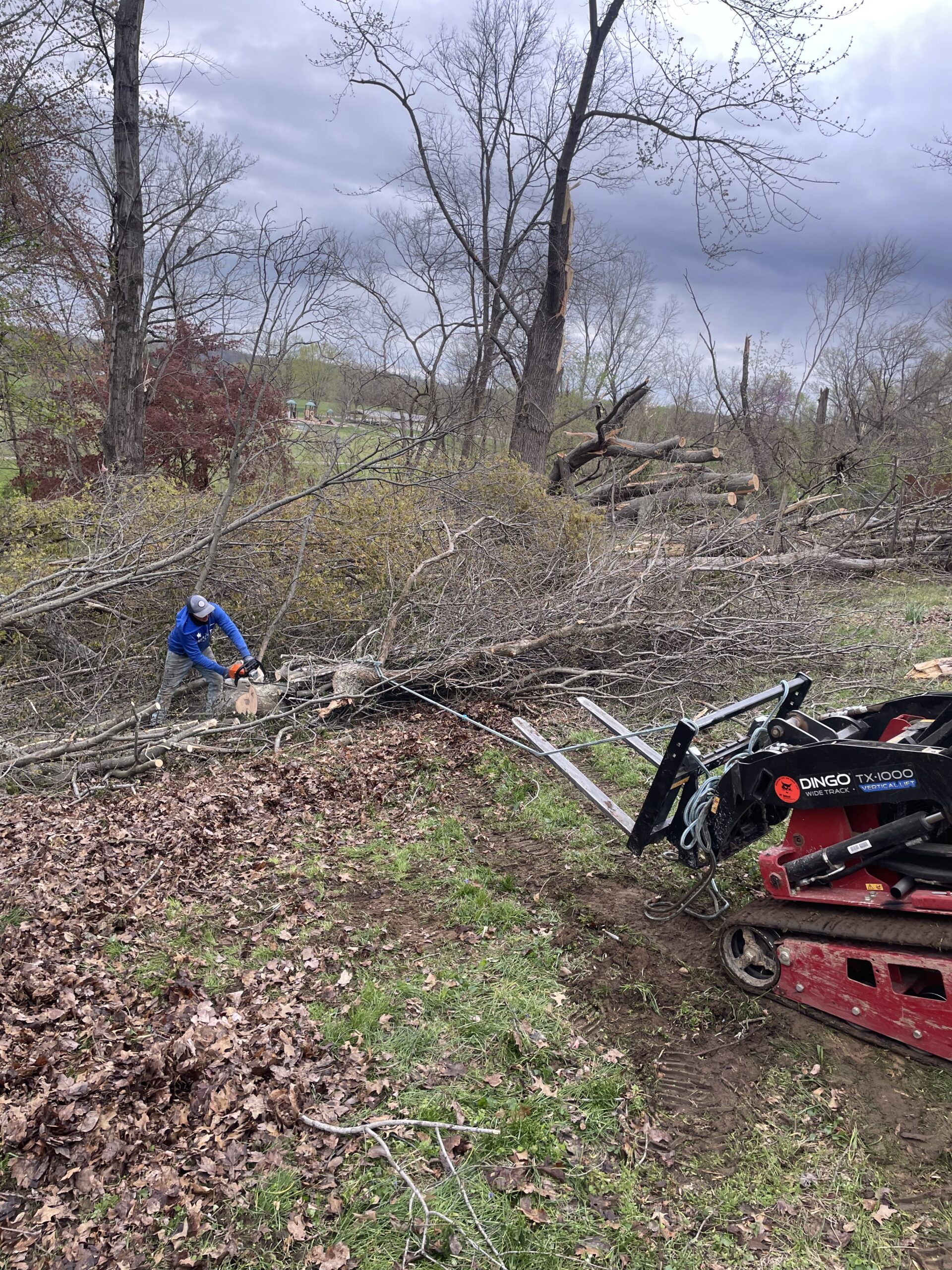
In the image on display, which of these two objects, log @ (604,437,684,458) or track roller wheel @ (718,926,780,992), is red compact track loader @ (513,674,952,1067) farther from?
log @ (604,437,684,458)

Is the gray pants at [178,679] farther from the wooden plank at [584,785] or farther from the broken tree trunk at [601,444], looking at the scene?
the broken tree trunk at [601,444]

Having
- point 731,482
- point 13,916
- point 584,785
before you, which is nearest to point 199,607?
point 13,916

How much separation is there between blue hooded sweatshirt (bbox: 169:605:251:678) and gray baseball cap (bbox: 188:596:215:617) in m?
0.08

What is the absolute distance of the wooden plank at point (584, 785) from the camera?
461cm

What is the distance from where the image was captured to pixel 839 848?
3229mm

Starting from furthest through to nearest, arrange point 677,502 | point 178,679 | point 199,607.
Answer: point 677,502
point 178,679
point 199,607

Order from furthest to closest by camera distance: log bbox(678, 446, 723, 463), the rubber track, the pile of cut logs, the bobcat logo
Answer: log bbox(678, 446, 723, 463)
the pile of cut logs
the bobcat logo
the rubber track

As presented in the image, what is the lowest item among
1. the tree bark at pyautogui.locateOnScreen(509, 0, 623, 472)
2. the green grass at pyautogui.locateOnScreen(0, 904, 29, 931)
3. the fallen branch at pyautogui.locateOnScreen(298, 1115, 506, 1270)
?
the green grass at pyautogui.locateOnScreen(0, 904, 29, 931)

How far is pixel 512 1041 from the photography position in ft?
11.4

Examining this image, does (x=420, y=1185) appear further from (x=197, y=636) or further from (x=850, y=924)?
(x=197, y=636)

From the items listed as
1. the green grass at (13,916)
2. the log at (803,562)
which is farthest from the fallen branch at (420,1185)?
the log at (803,562)

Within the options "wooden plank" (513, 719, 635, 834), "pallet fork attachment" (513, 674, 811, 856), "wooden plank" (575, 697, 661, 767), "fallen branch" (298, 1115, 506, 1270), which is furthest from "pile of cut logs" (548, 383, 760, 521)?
"fallen branch" (298, 1115, 506, 1270)

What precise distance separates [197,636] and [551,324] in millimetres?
10014

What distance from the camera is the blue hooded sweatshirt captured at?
820cm
